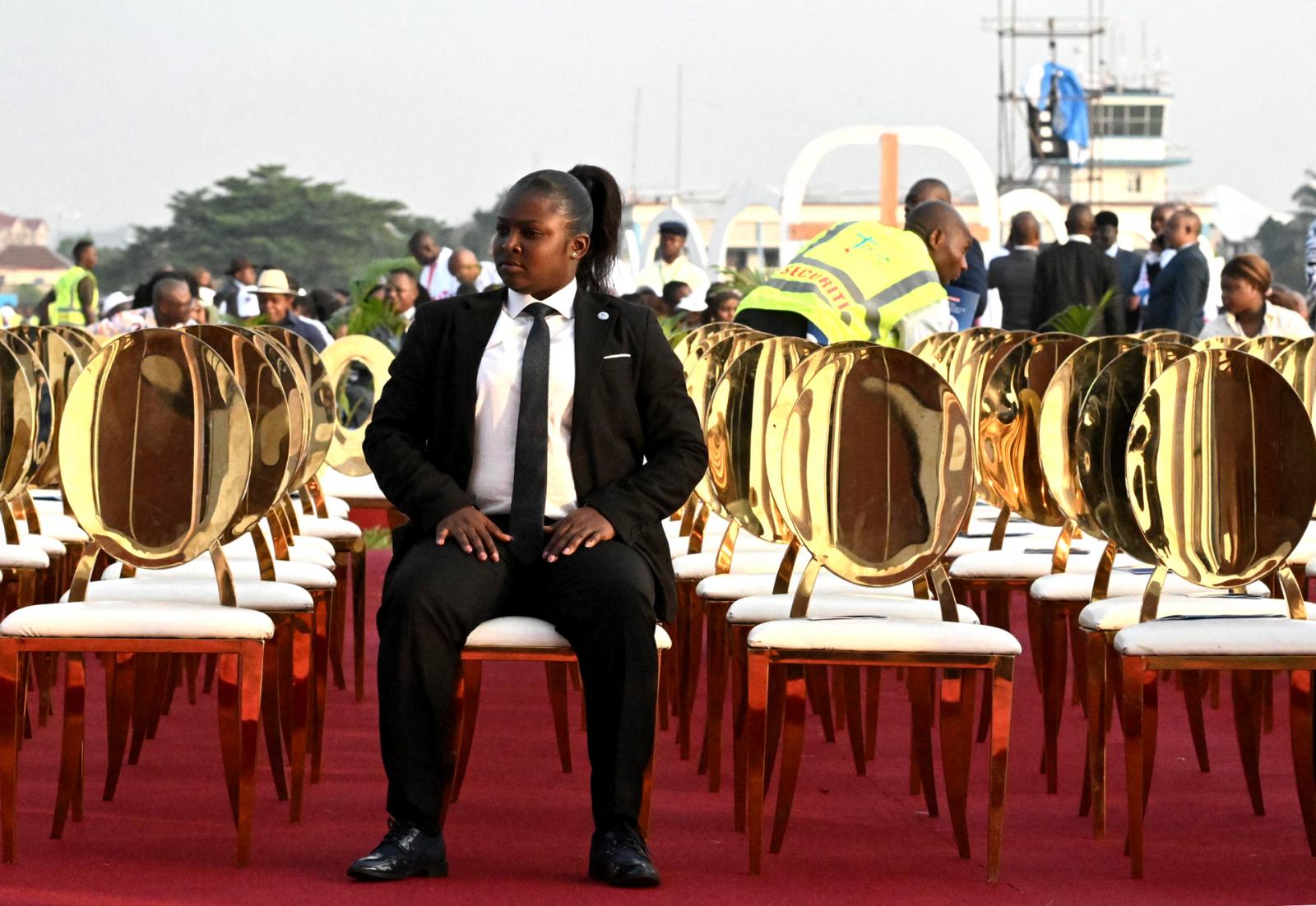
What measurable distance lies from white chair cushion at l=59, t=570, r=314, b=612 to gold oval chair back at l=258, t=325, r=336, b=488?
78 cm

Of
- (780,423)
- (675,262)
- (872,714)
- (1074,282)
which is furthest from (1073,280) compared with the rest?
(780,423)

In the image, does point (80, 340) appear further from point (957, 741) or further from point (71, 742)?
point (957, 741)

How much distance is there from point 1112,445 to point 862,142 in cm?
2337

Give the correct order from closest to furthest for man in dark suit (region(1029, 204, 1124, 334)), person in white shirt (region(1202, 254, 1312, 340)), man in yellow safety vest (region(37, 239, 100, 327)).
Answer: person in white shirt (region(1202, 254, 1312, 340)) < man in dark suit (region(1029, 204, 1124, 334)) < man in yellow safety vest (region(37, 239, 100, 327))

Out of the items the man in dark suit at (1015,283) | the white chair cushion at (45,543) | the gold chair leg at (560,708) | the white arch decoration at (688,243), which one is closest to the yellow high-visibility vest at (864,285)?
the gold chair leg at (560,708)

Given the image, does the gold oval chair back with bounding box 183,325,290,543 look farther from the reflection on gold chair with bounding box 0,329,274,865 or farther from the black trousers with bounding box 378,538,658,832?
the black trousers with bounding box 378,538,658,832

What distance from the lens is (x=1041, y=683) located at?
539 cm

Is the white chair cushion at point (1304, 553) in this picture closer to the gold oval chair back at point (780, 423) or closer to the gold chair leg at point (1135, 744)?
the gold chair leg at point (1135, 744)

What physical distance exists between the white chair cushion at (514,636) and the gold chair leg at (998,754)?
88 centimetres

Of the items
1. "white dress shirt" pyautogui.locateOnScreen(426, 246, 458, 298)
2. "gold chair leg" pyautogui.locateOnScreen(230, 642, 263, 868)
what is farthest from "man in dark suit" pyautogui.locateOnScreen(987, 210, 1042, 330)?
"gold chair leg" pyautogui.locateOnScreen(230, 642, 263, 868)

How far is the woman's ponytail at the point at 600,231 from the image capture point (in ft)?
15.9

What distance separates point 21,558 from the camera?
5328 mm

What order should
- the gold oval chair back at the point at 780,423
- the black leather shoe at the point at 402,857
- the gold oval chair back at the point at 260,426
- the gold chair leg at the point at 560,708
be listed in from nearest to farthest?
1. the black leather shoe at the point at 402,857
2. the gold oval chair back at the point at 780,423
3. the gold oval chair back at the point at 260,426
4. the gold chair leg at the point at 560,708

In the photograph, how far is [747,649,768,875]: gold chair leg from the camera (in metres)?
4.29
